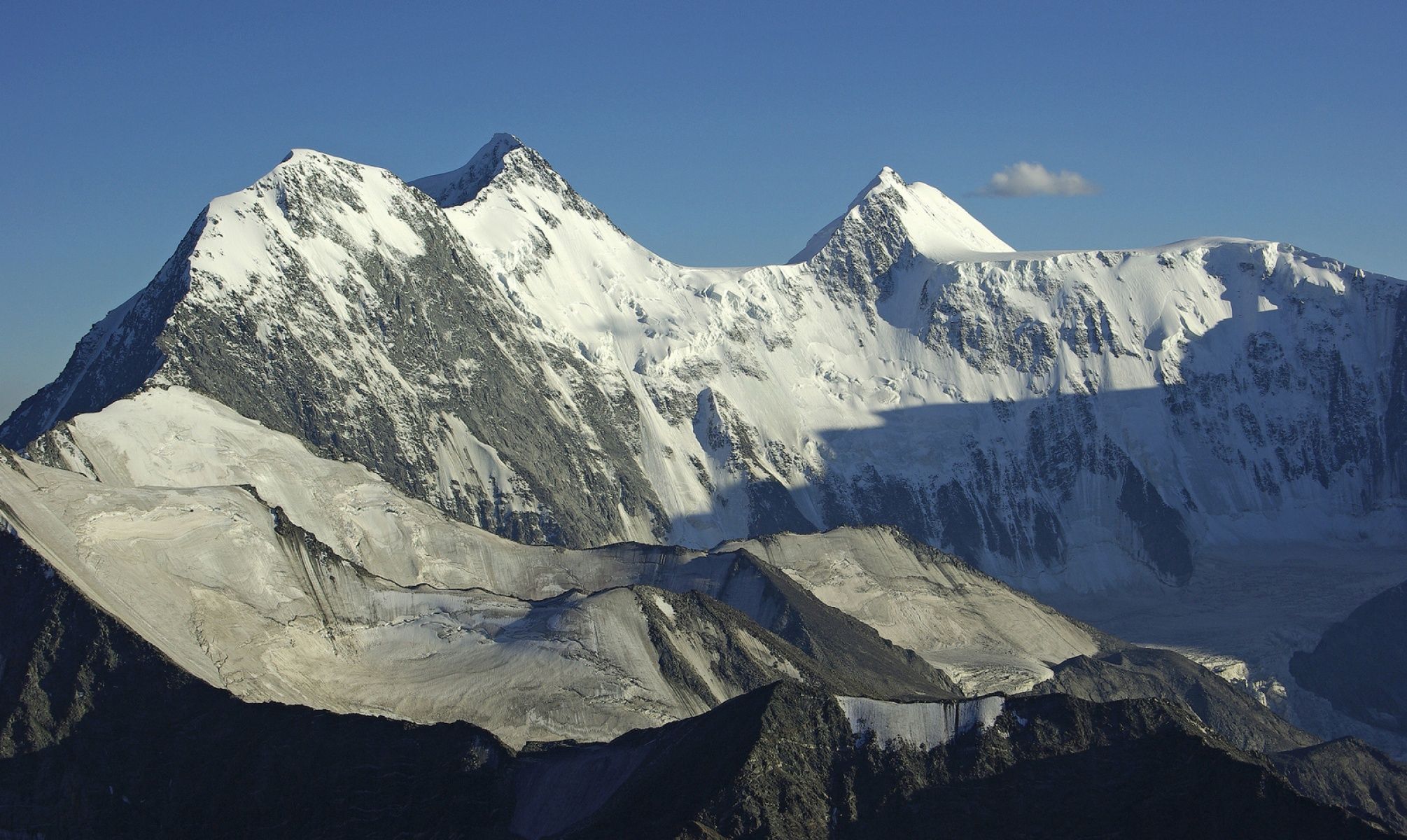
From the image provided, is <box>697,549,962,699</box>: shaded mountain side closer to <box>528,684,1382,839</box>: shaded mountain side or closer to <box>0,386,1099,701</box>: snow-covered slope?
<box>0,386,1099,701</box>: snow-covered slope

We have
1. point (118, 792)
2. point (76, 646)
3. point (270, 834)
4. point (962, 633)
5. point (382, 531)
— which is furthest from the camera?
point (962, 633)

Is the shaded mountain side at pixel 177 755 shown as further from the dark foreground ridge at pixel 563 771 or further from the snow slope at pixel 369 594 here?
the snow slope at pixel 369 594

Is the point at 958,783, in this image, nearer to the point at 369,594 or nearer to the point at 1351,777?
the point at 369,594

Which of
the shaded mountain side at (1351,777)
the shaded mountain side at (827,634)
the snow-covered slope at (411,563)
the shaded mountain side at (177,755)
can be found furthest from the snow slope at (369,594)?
the shaded mountain side at (1351,777)

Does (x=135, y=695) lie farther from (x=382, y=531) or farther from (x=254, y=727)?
(x=382, y=531)

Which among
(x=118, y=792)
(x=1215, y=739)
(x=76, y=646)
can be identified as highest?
(x=76, y=646)

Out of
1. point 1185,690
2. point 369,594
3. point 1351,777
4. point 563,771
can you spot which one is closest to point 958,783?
point 563,771

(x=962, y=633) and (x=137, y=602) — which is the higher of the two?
(x=137, y=602)

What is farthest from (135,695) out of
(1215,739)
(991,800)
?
(1215,739)
